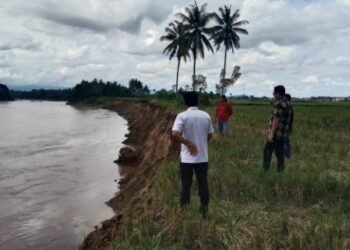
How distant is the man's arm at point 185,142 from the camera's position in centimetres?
654

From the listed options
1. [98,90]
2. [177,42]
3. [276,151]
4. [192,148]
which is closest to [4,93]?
[98,90]

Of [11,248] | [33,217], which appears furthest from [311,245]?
[33,217]

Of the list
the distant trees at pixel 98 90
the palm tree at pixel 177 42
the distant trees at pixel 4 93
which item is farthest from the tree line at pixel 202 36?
the distant trees at pixel 4 93

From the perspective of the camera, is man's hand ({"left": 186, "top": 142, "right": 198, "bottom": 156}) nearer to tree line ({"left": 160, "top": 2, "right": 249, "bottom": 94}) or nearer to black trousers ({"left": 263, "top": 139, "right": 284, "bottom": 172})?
black trousers ({"left": 263, "top": 139, "right": 284, "bottom": 172})

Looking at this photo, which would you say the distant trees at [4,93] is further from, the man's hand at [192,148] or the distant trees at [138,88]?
the man's hand at [192,148]

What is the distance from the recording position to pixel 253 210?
713 centimetres

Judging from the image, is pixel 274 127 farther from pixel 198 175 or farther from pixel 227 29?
pixel 227 29

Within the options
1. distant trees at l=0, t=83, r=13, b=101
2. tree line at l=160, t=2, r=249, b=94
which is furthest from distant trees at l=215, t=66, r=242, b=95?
distant trees at l=0, t=83, r=13, b=101

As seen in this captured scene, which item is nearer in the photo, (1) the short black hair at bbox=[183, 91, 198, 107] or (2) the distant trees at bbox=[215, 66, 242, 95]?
(1) the short black hair at bbox=[183, 91, 198, 107]

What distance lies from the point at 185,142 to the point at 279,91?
127 inches

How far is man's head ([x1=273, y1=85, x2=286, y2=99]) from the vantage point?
893cm

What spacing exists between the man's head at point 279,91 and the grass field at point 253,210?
1.61 m

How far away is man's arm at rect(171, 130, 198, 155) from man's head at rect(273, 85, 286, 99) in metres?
3.10

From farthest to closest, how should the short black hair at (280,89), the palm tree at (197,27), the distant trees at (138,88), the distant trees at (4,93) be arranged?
the distant trees at (4,93) < the distant trees at (138,88) < the palm tree at (197,27) < the short black hair at (280,89)
